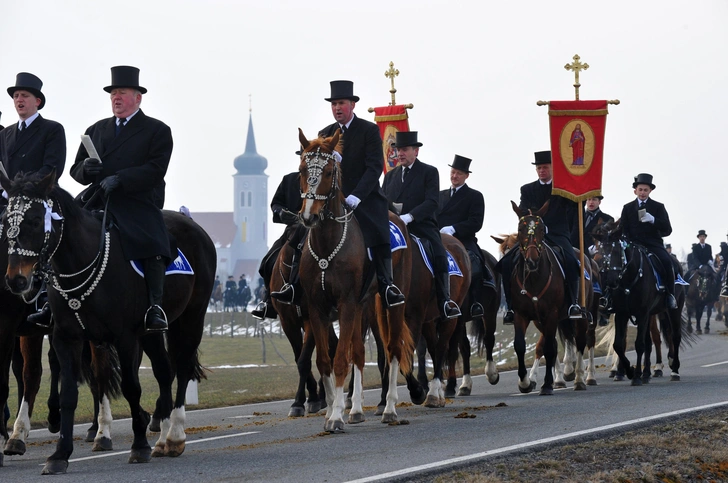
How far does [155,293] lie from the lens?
10.3 m

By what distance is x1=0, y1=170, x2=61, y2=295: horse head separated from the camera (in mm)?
9086

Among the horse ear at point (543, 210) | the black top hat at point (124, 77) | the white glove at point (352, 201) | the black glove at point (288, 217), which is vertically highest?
the black top hat at point (124, 77)

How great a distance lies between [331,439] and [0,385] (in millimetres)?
3097

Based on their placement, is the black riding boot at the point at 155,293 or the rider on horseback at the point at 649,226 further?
the rider on horseback at the point at 649,226

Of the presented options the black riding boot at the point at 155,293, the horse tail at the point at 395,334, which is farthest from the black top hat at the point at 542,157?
the black riding boot at the point at 155,293

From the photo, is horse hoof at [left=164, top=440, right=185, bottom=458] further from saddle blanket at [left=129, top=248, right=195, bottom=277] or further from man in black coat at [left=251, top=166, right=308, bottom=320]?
man in black coat at [left=251, top=166, right=308, bottom=320]

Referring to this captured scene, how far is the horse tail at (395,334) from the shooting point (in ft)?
44.8

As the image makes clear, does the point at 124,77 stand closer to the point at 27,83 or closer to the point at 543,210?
the point at 27,83

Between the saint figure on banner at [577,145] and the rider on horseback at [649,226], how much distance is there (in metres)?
1.06

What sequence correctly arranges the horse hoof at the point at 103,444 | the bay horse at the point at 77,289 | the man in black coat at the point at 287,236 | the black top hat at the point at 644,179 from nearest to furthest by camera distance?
1. the bay horse at the point at 77,289
2. the horse hoof at the point at 103,444
3. the man in black coat at the point at 287,236
4. the black top hat at the point at 644,179

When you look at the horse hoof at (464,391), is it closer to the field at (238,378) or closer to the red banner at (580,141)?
the field at (238,378)

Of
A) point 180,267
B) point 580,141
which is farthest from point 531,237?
point 180,267

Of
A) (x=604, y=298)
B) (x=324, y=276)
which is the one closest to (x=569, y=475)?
A: (x=324, y=276)

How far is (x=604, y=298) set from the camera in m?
19.1
